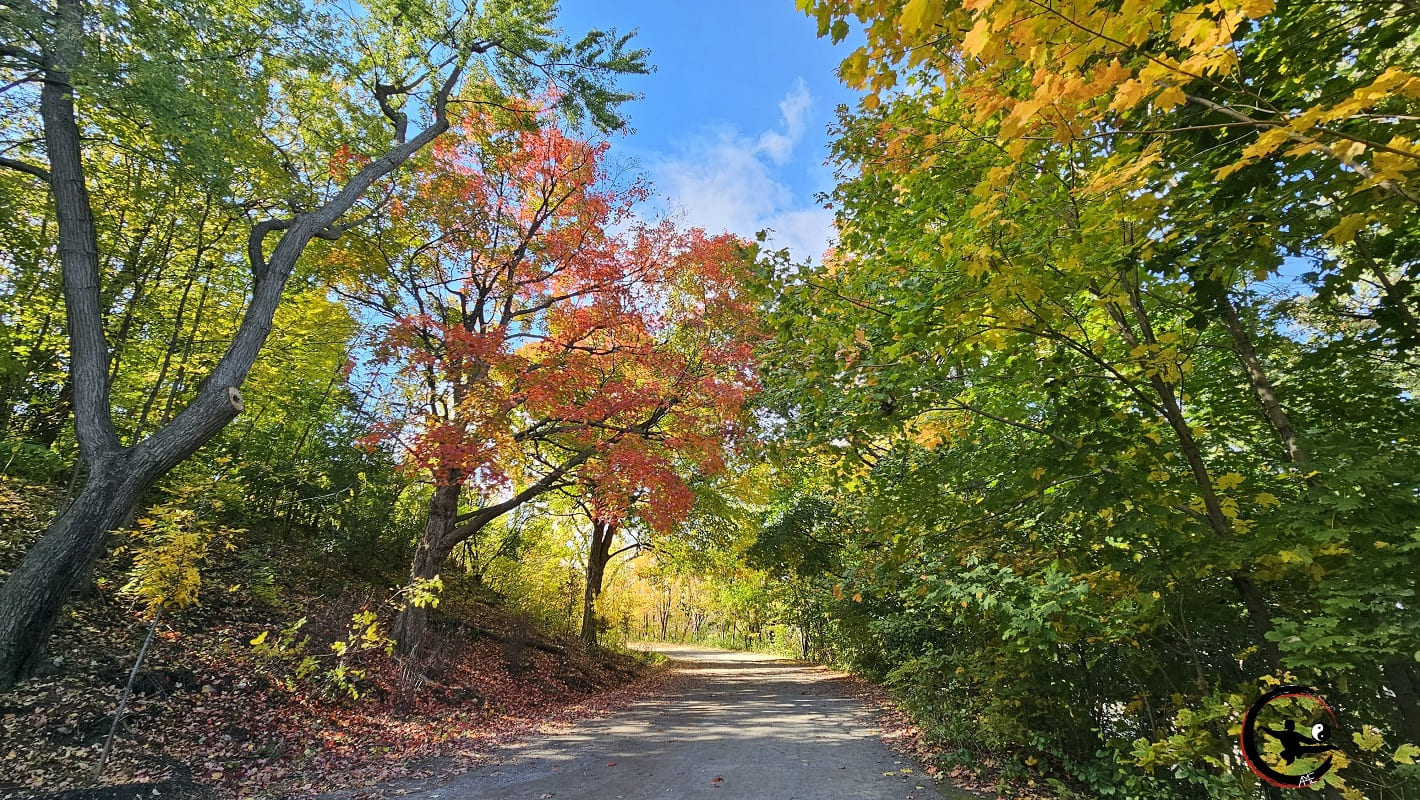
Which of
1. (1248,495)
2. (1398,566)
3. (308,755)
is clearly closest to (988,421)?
(1248,495)

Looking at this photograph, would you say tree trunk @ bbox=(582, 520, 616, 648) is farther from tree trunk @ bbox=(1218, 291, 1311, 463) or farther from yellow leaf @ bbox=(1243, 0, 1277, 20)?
yellow leaf @ bbox=(1243, 0, 1277, 20)

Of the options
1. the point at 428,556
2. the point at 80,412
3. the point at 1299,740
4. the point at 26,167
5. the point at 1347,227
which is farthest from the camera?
the point at 428,556

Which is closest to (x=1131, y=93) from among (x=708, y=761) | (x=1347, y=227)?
(x=1347, y=227)

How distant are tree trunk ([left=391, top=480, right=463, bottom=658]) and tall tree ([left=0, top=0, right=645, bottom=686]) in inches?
148

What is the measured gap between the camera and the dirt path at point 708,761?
521cm

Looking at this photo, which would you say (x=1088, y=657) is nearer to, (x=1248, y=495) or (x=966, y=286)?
(x=1248, y=495)

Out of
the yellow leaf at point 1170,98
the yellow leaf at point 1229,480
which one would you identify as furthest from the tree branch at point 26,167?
the yellow leaf at point 1229,480

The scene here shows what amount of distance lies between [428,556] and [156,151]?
6423mm

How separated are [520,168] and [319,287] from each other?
425 centimetres

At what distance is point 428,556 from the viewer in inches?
368

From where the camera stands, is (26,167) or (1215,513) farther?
(26,167)

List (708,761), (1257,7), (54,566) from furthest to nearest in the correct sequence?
(708,761) → (54,566) → (1257,7)

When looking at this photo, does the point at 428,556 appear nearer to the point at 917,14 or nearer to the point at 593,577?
the point at 593,577

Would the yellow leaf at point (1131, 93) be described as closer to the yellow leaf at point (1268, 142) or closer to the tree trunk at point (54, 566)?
the yellow leaf at point (1268, 142)
